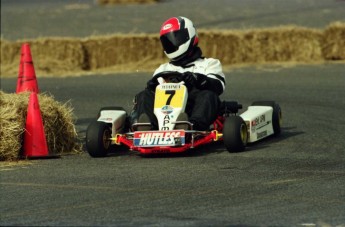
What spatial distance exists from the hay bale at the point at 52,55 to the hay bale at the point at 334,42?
13.4ft

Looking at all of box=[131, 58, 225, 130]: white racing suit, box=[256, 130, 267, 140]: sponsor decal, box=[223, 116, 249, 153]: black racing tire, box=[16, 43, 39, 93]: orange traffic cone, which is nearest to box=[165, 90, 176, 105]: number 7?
box=[131, 58, 225, 130]: white racing suit

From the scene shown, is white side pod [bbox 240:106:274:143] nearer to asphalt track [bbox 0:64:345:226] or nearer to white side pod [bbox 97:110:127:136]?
asphalt track [bbox 0:64:345:226]

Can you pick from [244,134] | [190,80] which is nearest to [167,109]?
[190,80]

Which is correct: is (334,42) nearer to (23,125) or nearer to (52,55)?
(52,55)

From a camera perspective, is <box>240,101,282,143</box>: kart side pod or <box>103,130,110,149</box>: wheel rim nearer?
<box>103,130,110,149</box>: wheel rim

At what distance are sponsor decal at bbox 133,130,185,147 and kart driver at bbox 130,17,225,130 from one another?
0.91 feet

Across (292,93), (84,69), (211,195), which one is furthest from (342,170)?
(84,69)

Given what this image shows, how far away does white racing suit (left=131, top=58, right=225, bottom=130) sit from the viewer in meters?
10.4

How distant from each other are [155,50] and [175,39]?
25.5ft

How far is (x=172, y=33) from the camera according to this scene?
1117 cm

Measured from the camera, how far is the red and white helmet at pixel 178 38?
1115 centimetres

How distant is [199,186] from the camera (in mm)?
8242

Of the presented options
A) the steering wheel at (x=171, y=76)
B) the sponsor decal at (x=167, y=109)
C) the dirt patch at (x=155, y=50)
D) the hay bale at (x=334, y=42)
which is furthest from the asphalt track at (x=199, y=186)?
the dirt patch at (x=155, y=50)

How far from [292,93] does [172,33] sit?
447 centimetres
